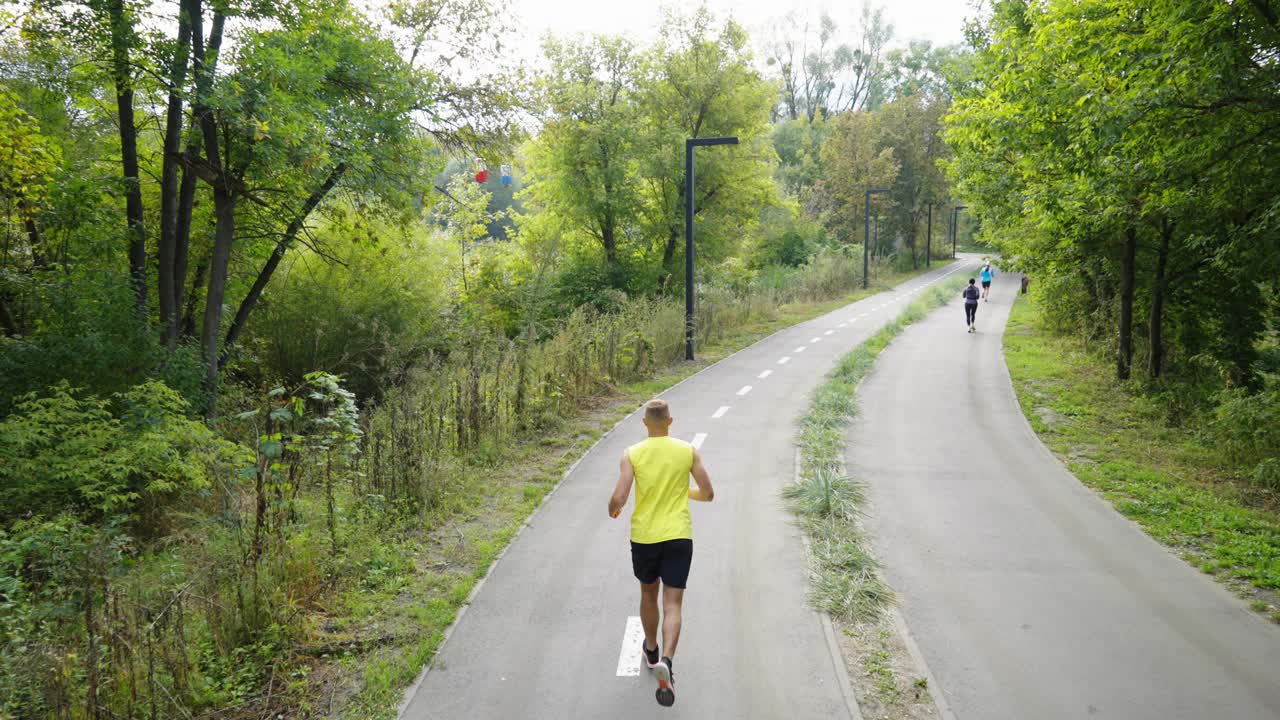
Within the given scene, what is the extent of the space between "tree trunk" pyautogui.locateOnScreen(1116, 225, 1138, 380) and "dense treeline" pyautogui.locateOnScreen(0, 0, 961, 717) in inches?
404

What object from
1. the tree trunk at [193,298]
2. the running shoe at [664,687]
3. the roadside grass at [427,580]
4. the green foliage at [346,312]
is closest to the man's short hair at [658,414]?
the running shoe at [664,687]

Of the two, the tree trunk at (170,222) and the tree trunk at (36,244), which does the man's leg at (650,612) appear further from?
the tree trunk at (36,244)

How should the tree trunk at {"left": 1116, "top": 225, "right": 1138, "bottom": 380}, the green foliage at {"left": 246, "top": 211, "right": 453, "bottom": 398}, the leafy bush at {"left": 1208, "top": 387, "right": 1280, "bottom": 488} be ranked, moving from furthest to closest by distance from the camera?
the tree trunk at {"left": 1116, "top": 225, "right": 1138, "bottom": 380}, the green foliage at {"left": 246, "top": 211, "right": 453, "bottom": 398}, the leafy bush at {"left": 1208, "top": 387, "right": 1280, "bottom": 488}

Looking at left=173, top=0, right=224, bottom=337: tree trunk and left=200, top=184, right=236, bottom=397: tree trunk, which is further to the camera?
left=200, top=184, right=236, bottom=397: tree trunk

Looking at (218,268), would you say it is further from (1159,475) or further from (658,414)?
(1159,475)

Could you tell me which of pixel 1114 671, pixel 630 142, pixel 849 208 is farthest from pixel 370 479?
pixel 849 208

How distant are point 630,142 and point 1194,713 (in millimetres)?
22252

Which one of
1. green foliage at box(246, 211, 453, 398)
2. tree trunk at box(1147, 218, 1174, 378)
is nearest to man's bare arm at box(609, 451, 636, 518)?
green foliage at box(246, 211, 453, 398)

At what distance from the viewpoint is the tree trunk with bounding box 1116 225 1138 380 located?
15.2 metres

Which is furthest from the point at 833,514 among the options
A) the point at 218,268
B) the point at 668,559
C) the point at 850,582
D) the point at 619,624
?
the point at 218,268

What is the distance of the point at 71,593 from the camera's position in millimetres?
5160

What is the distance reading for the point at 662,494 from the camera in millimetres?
4773

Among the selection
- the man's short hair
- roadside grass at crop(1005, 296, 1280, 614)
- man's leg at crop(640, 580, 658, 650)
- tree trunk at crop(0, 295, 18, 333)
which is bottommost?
roadside grass at crop(1005, 296, 1280, 614)

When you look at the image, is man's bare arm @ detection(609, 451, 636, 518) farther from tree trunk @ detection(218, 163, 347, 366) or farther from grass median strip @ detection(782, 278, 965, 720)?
tree trunk @ detection(218, 163, 347, 366)
